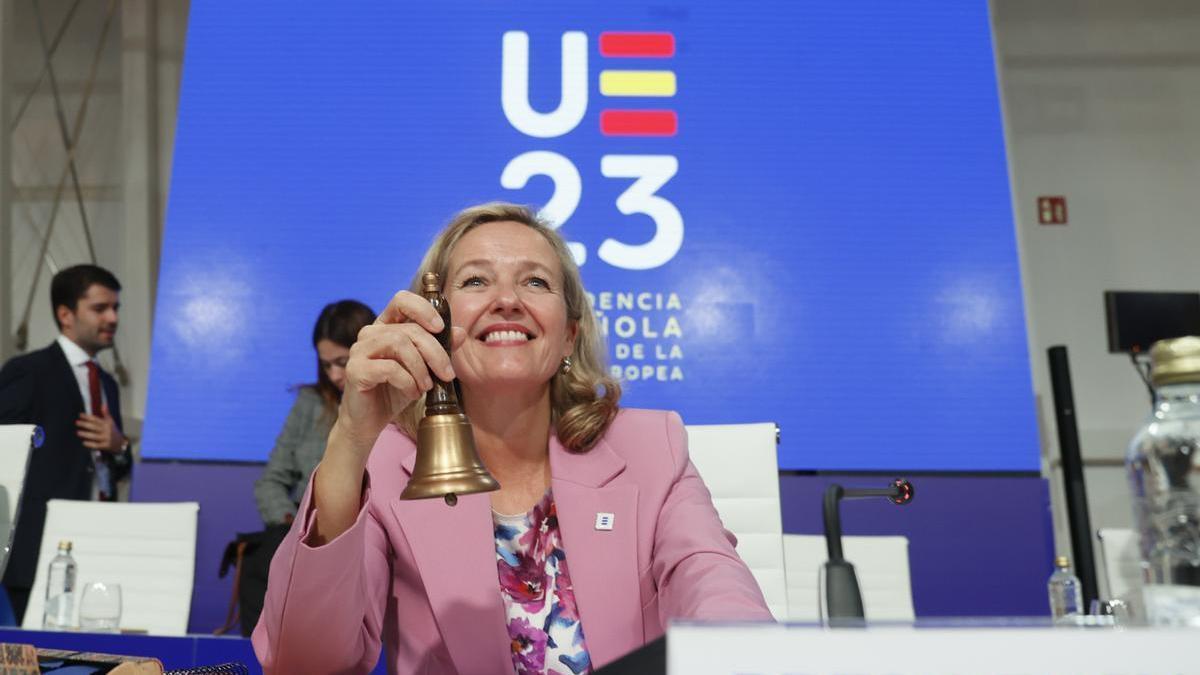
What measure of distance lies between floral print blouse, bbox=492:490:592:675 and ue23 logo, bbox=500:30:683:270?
3.28 metres

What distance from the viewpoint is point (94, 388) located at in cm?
505

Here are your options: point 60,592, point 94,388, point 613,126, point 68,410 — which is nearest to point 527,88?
point 613,126

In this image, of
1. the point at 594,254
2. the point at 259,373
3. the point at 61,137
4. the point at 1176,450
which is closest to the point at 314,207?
the point at 259,373

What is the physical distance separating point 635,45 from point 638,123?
0.37 meters

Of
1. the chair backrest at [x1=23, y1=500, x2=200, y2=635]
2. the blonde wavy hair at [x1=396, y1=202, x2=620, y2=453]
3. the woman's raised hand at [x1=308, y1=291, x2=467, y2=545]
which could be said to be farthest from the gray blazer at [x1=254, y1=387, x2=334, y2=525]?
the woman's raised hand at [x1=308, y1=291, x2=467, y2=545]

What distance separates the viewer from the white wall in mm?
7762

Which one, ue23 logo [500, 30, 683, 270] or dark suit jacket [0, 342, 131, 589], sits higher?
ue23 logo [500, 30, 683, 270]

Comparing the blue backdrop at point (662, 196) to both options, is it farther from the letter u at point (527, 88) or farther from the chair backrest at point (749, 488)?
the chair backrest at point (749, 488)

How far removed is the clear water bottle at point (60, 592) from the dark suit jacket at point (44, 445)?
1.23 meters

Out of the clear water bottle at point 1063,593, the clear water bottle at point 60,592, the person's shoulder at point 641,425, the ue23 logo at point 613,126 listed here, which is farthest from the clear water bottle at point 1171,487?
the ue23 logo at point 613,126

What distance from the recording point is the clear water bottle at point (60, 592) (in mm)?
3273

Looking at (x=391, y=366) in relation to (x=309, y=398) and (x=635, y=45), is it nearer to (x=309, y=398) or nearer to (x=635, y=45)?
(x=309, y=398)

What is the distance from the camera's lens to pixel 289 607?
1292mm

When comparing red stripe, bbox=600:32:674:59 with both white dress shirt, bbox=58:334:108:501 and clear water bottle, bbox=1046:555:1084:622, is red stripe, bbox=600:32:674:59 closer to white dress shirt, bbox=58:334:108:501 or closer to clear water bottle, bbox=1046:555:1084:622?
white dress shirt, bbox=58:334:108:501
